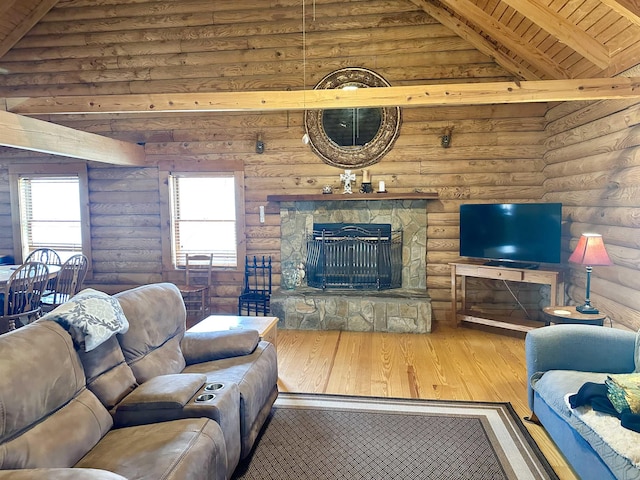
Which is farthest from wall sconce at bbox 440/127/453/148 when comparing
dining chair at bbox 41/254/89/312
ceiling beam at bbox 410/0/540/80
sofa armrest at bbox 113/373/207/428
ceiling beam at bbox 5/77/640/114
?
dining chair at bbox 41/254/89/312

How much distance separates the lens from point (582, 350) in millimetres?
2502

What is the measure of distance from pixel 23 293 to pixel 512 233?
16.0 ft

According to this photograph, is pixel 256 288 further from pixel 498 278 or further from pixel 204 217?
pixel 498 278

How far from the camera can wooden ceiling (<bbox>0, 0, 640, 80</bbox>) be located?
3.08 m

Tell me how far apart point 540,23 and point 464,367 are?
9.96 feet

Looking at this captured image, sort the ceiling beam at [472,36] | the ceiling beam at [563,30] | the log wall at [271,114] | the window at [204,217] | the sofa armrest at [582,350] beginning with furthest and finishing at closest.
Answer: the window at [204,217] → the log wall at [271,114] → the ceiling beam at [472,36] → the ceiling beam at [563,30] → the sofa armrest at [582,350]

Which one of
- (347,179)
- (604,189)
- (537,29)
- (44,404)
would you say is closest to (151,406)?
(44,404)

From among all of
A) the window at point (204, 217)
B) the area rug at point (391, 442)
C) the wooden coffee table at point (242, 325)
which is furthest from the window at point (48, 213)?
the area rug at point (391, 442)

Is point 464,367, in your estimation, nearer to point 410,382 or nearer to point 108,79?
point 410,382

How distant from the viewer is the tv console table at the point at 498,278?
413 cm

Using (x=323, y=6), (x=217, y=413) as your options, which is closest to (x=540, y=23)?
(x=323, y=6)

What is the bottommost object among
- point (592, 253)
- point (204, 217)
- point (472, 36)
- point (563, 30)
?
point (592, 253)

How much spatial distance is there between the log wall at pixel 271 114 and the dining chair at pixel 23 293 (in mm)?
1842

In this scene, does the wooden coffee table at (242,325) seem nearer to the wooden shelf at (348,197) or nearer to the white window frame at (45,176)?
the wooden shelf at (348,197)
